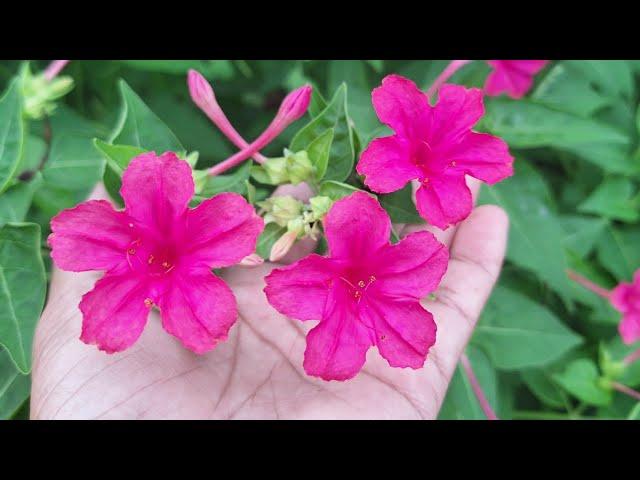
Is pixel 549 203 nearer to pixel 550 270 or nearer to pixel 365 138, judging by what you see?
pixel 550 270

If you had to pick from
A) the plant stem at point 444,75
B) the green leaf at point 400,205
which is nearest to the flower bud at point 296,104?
the green leaf at point 400,205

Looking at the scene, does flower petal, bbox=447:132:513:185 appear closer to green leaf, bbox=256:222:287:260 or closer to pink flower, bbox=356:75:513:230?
pink flower, bbox=356:75:513:230

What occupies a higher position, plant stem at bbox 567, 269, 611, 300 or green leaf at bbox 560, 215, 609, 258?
green leaf at bbox 560, 215, 609, 258

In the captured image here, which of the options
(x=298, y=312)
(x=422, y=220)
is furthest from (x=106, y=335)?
(x=422, y=220)

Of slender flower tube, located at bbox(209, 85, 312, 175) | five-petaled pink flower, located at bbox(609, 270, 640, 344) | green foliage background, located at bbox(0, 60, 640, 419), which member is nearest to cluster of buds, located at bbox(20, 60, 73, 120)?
green foliage background, located at bbox(0, 60, 640, 419)

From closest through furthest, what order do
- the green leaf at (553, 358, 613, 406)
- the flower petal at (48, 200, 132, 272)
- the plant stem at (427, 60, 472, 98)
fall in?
the flower petal at (48, 200, 132, 272)
the plant stem at (427, 60, 472, 98)
the green leaf at (553, 358, 613, 406)

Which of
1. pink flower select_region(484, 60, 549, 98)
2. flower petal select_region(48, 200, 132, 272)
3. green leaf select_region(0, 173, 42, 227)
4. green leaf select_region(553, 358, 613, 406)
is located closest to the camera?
flower petal select_region(48, 200, 132, 272)

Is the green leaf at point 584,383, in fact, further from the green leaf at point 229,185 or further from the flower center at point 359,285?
the green leaf at point 229,185
